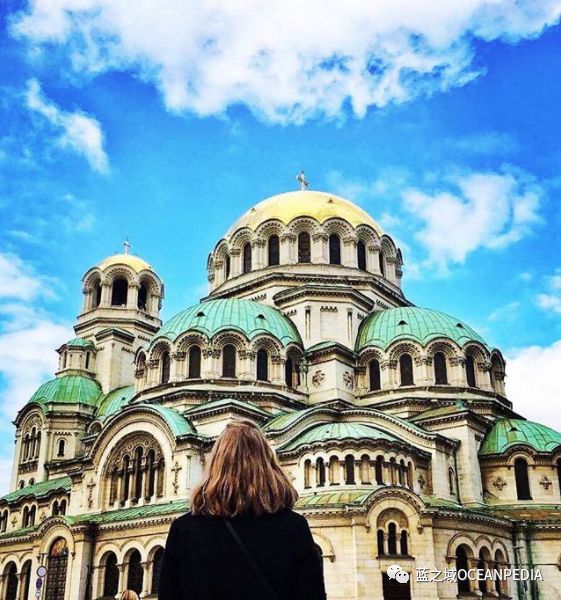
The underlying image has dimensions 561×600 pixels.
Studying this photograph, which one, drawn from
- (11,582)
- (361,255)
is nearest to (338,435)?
(361,255)

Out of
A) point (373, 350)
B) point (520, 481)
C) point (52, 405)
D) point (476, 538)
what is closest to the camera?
point (476, 538)

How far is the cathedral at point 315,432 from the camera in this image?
3100 centimetres

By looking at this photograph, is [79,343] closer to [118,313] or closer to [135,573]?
[118,313]

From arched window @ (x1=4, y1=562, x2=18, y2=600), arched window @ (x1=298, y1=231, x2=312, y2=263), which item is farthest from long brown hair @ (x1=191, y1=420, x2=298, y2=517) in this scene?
arched window @ (x1=298, y1=231, x2=312, y2=263)

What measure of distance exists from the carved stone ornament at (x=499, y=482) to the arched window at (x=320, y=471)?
10.2 metres

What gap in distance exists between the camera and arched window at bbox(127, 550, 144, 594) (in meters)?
33.5

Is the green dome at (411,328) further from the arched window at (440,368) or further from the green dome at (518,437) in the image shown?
the green dome at (518,437)

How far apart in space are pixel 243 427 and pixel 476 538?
100 ft

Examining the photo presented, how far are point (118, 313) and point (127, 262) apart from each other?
14.1 feet

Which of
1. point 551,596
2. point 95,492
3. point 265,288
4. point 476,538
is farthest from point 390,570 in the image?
point 265,288

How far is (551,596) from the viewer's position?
33.2m

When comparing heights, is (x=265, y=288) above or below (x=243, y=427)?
above

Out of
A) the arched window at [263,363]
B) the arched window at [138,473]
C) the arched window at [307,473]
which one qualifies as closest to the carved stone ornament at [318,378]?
the arched window at [263,363]

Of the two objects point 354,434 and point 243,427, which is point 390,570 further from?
point 243,427
